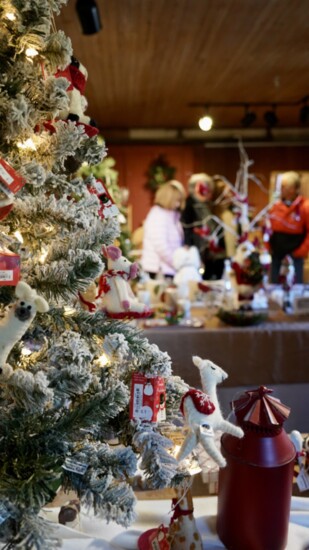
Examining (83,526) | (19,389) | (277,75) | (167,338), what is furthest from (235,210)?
(277,75)

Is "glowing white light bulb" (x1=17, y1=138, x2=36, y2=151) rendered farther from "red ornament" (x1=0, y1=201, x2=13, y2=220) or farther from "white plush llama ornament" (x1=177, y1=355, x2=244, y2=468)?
"white plush llama ornament" (x1=177, y1=355, x2=244, y2=468)

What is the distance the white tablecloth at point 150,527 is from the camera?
3.13 feet

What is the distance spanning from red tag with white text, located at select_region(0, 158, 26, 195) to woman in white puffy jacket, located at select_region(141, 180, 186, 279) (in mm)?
3034

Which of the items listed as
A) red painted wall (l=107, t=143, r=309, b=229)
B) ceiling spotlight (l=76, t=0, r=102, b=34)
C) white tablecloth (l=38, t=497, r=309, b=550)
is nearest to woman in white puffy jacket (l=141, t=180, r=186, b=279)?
ceiling spotlight (l=76, t=0, r=102, b=34)

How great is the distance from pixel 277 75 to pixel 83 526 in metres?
4.60

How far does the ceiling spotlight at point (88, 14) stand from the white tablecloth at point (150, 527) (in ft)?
8.16

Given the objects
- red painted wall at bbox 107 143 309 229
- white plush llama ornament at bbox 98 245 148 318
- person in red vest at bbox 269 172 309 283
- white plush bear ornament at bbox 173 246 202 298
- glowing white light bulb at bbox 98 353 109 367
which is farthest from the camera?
red painted wall at bbox 107 143 309 229

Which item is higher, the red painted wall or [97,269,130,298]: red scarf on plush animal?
the red painted wall

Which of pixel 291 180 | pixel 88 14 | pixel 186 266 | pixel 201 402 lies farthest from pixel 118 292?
pixel 291 180

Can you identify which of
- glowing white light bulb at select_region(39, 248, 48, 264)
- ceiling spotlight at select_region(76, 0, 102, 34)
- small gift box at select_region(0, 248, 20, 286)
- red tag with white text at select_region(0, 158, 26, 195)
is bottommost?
small gift box at select_region(0, 248, 20, 286)

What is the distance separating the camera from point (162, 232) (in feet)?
12.5

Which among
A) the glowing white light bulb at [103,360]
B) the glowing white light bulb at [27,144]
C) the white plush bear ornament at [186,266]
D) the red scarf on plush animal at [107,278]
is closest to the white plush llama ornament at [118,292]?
the red scarf on plush animal at [107,278]

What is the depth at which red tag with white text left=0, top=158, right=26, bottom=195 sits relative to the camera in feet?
2.31

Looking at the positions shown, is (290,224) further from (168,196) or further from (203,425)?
(203,425)
